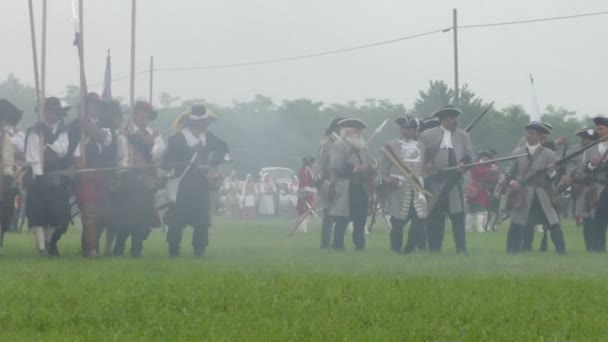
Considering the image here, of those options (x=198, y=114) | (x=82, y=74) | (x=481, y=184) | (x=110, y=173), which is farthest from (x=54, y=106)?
(x=481, y=184)

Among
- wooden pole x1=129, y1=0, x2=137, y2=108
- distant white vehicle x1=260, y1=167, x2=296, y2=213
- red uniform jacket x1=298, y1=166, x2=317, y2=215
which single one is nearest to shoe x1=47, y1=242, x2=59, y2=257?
wooden pole x1=129, y1=0, x2=137, y2=108

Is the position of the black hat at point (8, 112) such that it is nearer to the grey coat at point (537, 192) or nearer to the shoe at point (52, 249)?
the shoe at point (52, 249)

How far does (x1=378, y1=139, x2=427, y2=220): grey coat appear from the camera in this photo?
17656 mm

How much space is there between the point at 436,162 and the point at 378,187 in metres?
1.41

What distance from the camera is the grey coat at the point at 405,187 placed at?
1766 cm

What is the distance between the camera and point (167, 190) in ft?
57.0

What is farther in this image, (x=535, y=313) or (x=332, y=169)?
(x=332, y=169)

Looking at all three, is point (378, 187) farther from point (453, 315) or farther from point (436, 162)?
point (453, 315)

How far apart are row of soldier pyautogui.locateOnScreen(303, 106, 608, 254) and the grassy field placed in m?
2.43

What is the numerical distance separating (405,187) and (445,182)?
617 millimetres

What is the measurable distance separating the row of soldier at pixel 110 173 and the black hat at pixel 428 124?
323cm

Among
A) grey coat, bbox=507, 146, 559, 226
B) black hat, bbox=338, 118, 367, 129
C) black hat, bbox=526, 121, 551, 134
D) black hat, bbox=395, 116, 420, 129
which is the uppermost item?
black hat, bbox=338, 118, 367, 129

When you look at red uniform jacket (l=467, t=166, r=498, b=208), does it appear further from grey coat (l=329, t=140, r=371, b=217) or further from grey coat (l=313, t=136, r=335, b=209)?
grey coat (l=329, t=140, r=371, b=217)

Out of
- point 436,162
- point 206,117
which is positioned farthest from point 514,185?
point 206,117
